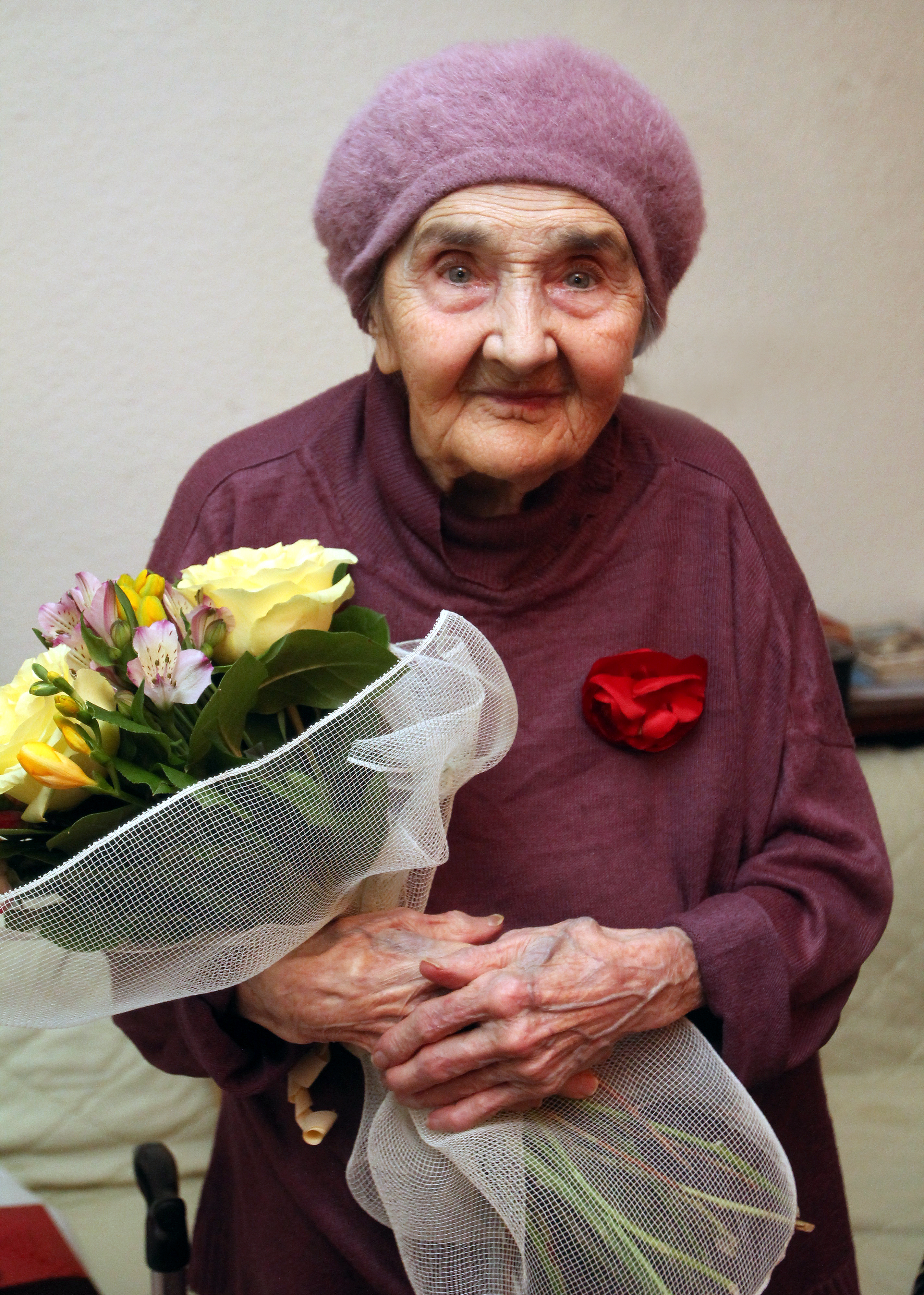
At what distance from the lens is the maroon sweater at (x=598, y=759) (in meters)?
1.16

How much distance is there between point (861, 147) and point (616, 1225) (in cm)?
176

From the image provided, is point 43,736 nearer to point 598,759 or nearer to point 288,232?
point 598,759

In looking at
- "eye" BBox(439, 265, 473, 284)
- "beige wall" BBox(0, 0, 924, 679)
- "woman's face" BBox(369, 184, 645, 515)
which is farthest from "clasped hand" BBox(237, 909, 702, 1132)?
"beige wall" BBox(0, 0, 924, 679)

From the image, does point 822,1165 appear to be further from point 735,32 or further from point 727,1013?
point 735,32

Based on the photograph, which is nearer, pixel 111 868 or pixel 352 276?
pixel 111 868

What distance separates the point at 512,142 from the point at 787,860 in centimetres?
74

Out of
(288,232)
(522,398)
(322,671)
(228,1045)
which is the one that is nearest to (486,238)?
(522,398)

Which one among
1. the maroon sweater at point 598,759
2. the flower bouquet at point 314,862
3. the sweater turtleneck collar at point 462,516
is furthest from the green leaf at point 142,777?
the sweater turtleneck collar at point 462,516

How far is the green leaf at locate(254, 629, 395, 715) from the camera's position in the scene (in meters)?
0.91

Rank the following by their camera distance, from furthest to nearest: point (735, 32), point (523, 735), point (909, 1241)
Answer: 1. point (735, 32)
2. point (909, 1241)
3. point (523, 735)

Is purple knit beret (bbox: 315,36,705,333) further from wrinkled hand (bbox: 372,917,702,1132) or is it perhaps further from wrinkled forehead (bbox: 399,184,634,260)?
wrinkled hand (bbox: 372,917,702,1132)

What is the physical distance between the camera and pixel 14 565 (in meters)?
1.81

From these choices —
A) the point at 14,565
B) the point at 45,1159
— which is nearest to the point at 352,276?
the point at 14,565

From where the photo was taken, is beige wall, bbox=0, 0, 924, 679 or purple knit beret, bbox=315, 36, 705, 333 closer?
purple knit beret, bbox=315, 36, 705, 333
